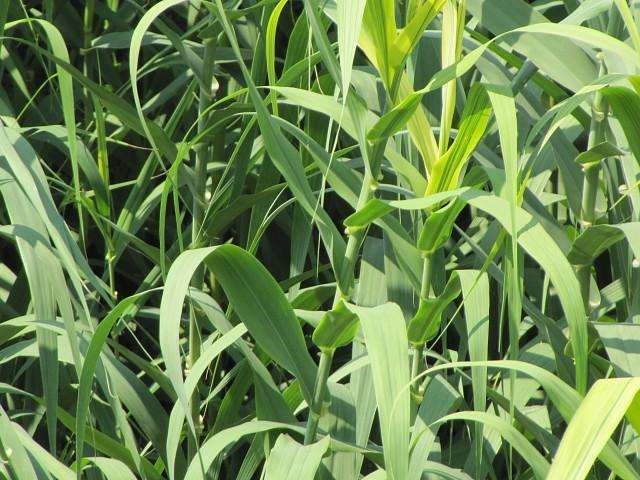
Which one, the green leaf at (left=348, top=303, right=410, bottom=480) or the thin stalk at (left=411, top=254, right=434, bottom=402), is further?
the thin stalk at (left=411, top=254, right=434, bottom=402)

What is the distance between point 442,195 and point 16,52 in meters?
0.77

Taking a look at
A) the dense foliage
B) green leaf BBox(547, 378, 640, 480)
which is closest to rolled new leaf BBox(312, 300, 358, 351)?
the dense foliage

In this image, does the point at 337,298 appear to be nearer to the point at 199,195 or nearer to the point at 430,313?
the point at 430,313

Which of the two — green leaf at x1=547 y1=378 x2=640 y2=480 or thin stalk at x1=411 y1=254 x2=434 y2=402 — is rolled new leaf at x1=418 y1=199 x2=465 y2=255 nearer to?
thin stalk at x1=411 y1=254 x2=434 y2=402

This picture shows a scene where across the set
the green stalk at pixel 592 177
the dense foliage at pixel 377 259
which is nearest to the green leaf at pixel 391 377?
the dense foliage at pixel 377 259

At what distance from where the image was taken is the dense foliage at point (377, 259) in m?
0.47

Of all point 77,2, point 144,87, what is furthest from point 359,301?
point 77,2

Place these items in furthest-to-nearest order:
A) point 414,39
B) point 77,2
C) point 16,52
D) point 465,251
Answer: point 77,2
point 16,52
point 465,251
point 414,39

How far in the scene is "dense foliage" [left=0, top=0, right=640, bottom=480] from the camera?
0.47m

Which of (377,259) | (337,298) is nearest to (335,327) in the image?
(337,298)

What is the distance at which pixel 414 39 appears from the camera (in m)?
0.50

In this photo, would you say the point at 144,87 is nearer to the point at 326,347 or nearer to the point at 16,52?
the point at 16,52

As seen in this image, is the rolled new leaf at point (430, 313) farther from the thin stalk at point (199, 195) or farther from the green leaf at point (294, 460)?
the thin stalk at point (199, 195)

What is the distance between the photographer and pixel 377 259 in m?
0.71
